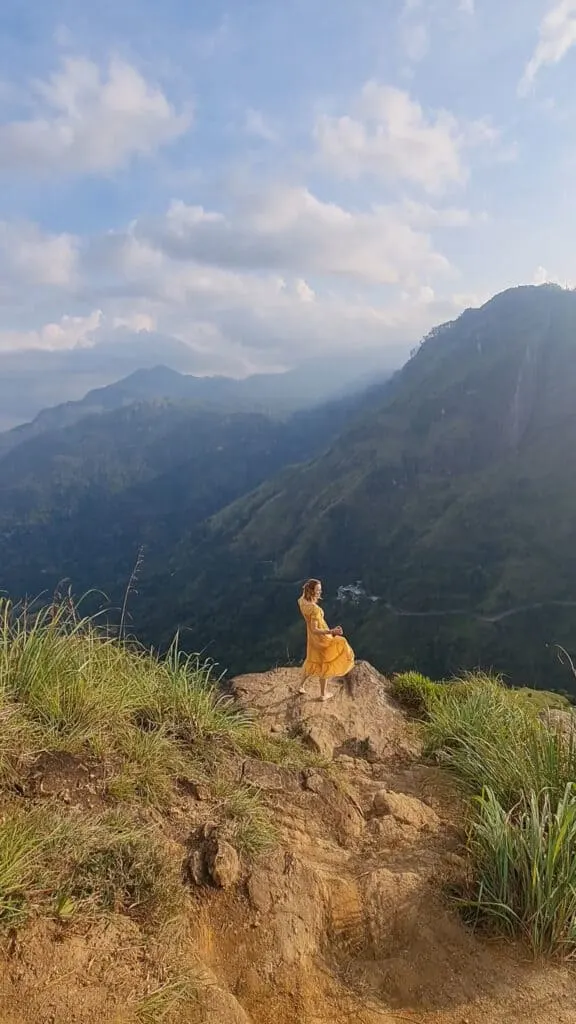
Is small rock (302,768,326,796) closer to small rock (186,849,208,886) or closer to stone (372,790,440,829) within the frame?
stone (372,790,440,829)

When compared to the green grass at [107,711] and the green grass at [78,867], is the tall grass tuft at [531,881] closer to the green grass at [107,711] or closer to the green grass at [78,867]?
the green grass at [78,867]

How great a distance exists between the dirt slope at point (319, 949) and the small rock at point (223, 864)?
65 mm

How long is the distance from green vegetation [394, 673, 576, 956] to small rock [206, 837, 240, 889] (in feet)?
5.10

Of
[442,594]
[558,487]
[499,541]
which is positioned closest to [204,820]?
[442,594]

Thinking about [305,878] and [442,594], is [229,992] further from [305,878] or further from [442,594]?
[442,594]

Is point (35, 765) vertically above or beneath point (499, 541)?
above

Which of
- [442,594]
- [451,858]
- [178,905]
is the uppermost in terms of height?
[178,905]

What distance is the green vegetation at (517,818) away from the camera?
373 centimetres

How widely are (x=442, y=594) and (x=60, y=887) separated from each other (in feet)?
542

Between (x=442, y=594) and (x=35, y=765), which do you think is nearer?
(x=35, y=765)

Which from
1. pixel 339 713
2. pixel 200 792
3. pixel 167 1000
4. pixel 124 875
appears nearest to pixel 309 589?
pixel 339 713

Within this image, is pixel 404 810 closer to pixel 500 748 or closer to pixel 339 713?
pixel 500 748

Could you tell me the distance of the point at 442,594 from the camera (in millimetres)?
161250

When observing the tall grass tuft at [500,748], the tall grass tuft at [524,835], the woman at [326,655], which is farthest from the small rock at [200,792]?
the woman at [326,655]
